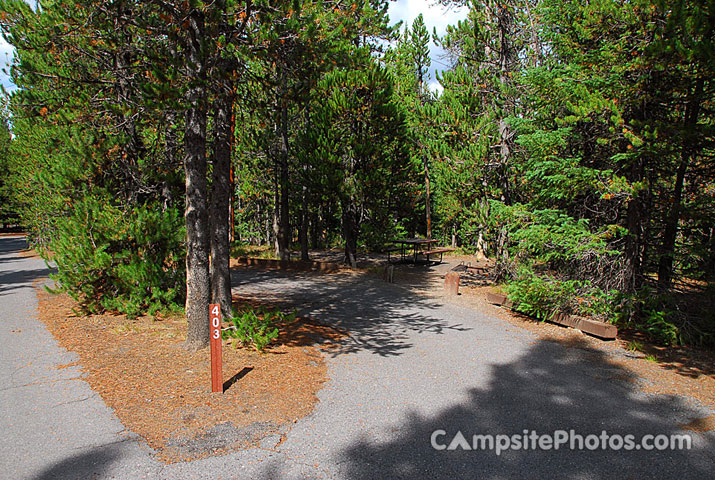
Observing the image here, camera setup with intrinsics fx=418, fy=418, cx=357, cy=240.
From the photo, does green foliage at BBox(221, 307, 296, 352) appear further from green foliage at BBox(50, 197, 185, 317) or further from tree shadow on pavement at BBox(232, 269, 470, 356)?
green foliage at BBox(50, 197, 185, 317)

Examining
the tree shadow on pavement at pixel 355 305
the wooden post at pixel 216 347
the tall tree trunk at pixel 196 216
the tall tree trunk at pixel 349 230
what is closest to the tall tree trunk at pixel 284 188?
the tree shadow on pavement at pixel 355 305

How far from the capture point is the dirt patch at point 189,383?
154 inches

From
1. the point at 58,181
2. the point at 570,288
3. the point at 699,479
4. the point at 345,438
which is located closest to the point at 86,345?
the point at 58,181

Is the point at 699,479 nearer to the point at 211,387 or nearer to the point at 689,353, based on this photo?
the point at 689,353

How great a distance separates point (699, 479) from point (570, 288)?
489 centimetres

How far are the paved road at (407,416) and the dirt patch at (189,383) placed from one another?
0.59 ft

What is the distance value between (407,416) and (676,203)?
611 centimetres

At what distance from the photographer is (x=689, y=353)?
6.71 metres

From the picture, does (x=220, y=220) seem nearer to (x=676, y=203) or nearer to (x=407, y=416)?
(x=407, y=416)

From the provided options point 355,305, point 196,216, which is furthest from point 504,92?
point 196,216

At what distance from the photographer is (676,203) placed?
23.4 feet

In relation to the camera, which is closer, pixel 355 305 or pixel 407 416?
pixel 407 416

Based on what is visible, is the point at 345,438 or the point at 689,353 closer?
the point at 345,438

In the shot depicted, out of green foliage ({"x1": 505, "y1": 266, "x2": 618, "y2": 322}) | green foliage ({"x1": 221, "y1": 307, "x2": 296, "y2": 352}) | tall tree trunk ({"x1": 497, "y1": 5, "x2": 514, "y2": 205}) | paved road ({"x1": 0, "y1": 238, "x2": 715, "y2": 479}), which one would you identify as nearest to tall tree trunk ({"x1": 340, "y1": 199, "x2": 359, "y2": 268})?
tall tree trunk ({"x1": 497, "y1": 5, "x2": 514, "y2": 205})
